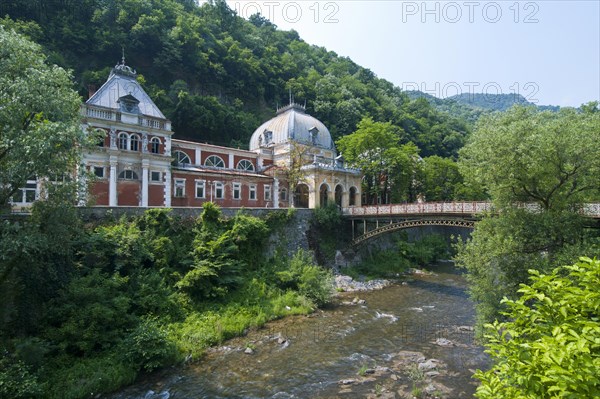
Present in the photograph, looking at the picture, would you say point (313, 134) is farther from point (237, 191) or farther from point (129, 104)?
point (129, 104)

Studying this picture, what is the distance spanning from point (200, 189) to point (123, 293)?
19.8 meters

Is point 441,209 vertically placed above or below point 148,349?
above

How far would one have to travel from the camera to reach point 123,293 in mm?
16797

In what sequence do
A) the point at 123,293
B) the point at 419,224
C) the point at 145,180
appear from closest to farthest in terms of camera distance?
the point at 123,293 → the point at 419,224 → the point at 145,180

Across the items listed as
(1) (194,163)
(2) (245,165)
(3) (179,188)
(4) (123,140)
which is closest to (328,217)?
(2) (245,165)

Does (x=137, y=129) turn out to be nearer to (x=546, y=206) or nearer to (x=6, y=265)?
(x=6, y=265)

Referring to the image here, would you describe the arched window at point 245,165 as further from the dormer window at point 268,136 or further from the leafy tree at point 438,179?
the leafy tree at point 438,179

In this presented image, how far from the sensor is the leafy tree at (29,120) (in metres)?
11.7

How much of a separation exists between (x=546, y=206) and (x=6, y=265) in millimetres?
22743

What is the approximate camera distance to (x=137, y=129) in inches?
1224

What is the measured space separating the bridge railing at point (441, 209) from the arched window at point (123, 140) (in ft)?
73.9

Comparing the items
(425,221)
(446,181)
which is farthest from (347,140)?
(425,221)

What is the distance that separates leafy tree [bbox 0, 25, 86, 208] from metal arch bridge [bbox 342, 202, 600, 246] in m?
19.2

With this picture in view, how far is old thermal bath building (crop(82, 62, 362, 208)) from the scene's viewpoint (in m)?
29.7
